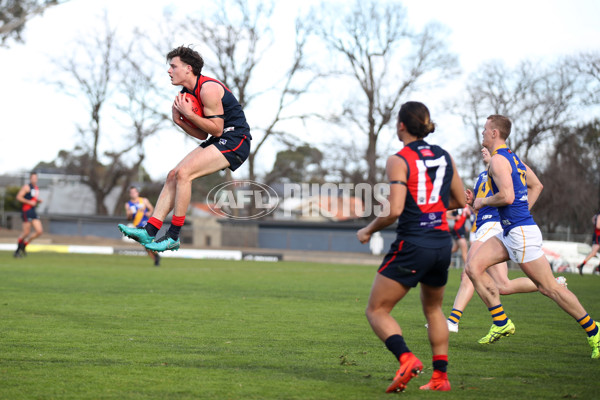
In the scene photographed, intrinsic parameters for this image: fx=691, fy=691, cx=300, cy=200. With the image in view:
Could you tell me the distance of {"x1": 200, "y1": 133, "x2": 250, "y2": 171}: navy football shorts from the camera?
282 inches

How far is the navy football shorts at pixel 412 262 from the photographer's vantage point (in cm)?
511

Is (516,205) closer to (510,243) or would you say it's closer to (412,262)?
(510,243)

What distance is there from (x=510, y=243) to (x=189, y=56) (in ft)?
12.9

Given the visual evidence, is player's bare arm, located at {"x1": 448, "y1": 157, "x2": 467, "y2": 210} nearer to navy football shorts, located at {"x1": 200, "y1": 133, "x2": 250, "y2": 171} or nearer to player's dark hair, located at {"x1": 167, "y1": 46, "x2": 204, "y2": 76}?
navy football shorts, located at {"x1": 200, "y1": 133, "x2": 250, "y2": 171}

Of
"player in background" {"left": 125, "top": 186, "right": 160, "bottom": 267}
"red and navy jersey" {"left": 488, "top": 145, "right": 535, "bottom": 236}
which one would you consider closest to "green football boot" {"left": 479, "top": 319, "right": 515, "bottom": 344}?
"red and navy jersey" {"left": 488, "top": 145, "right": 535, "bottom": 236}

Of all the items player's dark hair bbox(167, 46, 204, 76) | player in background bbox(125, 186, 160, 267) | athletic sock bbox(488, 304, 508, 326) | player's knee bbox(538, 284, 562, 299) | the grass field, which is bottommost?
the grass field

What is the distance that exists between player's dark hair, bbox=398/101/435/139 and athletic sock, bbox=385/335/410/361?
1.54 metres

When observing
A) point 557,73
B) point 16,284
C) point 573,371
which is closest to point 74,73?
point 557,73

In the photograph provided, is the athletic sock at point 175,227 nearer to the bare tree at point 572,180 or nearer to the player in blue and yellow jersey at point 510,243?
the player in blue and yellow jersey at point 510,243

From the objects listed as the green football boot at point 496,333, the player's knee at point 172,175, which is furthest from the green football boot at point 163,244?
the green football boot at point 496,333

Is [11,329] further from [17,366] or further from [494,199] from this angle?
[494,199]

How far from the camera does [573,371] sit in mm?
6293

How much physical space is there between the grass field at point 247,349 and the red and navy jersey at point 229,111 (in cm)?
227

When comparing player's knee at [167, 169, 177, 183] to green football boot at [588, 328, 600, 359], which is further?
player's knee at [167, 169, 177, 183]
